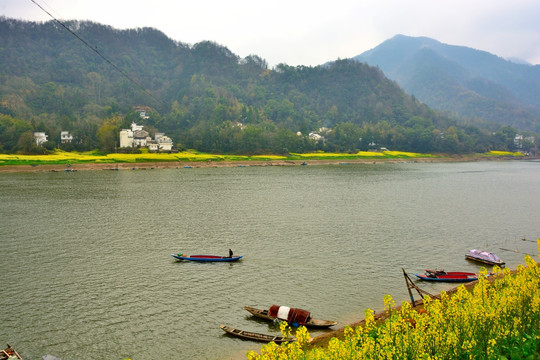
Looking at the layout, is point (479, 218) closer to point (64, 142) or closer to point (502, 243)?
point (502, 243)

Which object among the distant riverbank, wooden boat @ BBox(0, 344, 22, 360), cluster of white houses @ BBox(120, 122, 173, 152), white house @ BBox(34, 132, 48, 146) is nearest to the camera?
wooden boat @ BBox(0, 344, 22, 360)

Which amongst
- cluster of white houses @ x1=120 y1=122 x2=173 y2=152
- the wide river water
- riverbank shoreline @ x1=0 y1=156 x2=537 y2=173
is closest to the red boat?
the wide river water

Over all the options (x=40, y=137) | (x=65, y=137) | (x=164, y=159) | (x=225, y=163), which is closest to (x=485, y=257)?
(x=164, y=159)

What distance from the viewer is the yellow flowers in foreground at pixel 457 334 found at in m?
11.1

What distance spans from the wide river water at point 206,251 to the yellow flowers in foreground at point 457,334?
30.1 feet

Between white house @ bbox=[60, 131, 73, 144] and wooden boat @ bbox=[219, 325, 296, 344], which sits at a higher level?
white house @ bbox=[60, 131, 73, 144]

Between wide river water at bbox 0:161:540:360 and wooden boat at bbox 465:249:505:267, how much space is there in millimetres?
737

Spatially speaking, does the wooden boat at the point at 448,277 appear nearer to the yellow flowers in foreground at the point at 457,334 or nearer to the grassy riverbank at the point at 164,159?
the yellow flowers in foreground at the point at 457,334

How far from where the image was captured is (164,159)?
124000mm

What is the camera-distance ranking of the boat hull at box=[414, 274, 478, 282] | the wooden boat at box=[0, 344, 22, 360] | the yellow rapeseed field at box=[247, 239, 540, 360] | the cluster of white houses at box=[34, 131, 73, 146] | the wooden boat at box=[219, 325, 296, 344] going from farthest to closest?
the cluster of white houses at box=[34, 131, 73, 146] → the boat hull at box=[414, 274, 478, 282] → the wooden boat at box=[219, 325, 296, 344] → the wooden boat at box=[0, 344, 22, 360] → the yellow rapeseed field at box=[247, 239, 540, 360]

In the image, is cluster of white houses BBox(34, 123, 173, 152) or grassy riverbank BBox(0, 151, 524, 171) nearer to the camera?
grassy riverbank BBox(0, 151, 524, 171)

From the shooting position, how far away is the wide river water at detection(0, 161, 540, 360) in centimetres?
2179

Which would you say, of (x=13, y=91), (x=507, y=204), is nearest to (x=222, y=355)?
(x=507, y=204)

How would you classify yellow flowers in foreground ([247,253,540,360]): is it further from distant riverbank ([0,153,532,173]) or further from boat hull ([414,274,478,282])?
distant riverbank ([0,153,532,173])
